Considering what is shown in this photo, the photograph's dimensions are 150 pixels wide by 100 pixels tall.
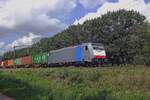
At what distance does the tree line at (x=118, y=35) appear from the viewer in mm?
70438

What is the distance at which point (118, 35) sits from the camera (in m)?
83.3

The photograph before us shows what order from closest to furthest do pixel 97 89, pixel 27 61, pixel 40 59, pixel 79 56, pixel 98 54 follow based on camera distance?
pixel 97 89, pixel 98 54, pixel 79 56, pixel 40 59, pixel 27 61

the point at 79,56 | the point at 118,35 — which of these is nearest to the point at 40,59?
the point at 118,35

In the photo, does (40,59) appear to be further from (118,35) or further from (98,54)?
(98,54)

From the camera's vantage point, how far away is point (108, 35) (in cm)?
8431

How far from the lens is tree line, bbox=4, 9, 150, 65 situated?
2773 inches

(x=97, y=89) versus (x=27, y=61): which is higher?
(x=27, y=61)

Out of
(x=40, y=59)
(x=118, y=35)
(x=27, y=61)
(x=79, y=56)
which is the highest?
(x=118, y=35)

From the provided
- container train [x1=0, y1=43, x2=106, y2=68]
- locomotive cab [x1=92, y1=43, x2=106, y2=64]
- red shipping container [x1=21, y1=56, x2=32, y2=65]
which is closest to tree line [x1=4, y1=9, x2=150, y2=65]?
container train [x1=0, y1=43, x2=106, y2=68]

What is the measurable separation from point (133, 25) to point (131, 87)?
225 ft

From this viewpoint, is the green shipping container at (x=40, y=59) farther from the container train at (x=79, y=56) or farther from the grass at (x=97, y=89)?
the grass at (x=97, y=89)

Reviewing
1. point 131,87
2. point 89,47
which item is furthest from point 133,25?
point 131,87

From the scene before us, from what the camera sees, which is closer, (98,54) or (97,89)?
(97,89)

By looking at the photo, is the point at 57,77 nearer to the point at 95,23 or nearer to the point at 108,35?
the point at 108,35
